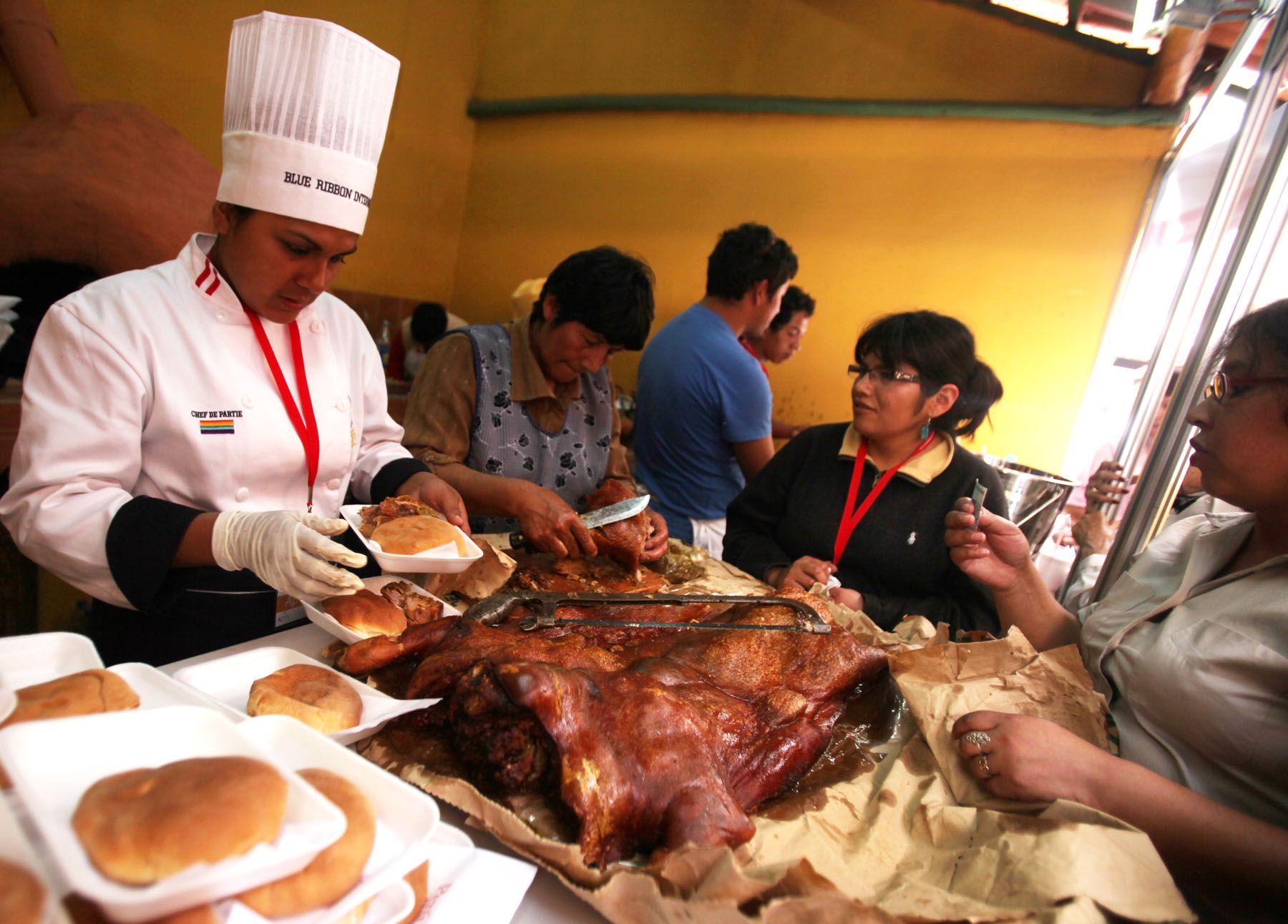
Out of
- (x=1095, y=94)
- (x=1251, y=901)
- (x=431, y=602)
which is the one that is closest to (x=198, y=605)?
(x=431, y=602)

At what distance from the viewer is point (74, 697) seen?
98 centimetres

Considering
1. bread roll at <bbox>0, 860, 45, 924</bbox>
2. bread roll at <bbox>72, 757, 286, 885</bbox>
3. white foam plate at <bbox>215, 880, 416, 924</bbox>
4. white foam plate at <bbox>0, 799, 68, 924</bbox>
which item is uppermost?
bread roll at <bbox>72, 757, 286, 885</bbox>

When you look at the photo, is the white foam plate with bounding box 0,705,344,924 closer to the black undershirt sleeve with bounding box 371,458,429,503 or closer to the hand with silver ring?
the hand with silver ring

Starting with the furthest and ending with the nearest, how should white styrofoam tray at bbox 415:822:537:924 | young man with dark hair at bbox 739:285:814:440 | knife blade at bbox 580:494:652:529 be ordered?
young man with dark hair at bbox 739:285:814:440
knife blade at bbox 580:494:652:529
white styrofoam tray at bbox 415:822:537:924

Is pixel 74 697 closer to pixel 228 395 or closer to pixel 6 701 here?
pixel 6 701

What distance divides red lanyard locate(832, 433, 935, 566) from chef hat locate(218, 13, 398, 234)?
7.41 feet

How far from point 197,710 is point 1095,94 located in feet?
21.8

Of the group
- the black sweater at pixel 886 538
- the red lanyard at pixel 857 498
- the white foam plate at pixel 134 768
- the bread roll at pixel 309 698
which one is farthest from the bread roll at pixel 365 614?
the red lanyard at pixel 857 498

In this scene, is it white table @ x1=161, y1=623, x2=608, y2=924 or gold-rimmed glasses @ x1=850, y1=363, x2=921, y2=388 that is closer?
white table @ x1=161, y1=623, x2=608, y2=924

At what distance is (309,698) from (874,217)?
18.9ft

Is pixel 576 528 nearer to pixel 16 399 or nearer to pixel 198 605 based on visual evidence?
pixel 198 605

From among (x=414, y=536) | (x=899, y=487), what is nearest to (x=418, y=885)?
(x=414, y=536)

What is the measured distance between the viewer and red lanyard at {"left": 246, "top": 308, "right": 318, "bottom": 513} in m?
1.94

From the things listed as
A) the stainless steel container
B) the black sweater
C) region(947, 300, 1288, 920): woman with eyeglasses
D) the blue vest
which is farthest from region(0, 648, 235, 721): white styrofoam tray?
the stainless steel container
